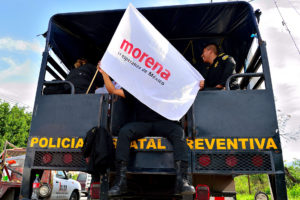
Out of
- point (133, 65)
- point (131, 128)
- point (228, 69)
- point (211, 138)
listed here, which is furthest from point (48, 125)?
point (228, 69)

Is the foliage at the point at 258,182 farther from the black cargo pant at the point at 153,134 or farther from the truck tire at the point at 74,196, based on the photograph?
the black cargo pant at the point at 153,134

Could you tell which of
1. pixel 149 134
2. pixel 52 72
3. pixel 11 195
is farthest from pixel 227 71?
pixel 11 195

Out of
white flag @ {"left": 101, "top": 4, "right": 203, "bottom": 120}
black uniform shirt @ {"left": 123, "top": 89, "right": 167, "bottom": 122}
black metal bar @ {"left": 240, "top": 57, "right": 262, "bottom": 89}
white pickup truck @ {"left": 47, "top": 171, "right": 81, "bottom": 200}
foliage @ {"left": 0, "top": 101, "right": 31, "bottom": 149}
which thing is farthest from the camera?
foliage @ {"left": 0, "top": 101, "right": 31, "bottom": 149}

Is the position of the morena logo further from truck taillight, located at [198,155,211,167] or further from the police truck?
truck taillight, located at [198,155,211,167]

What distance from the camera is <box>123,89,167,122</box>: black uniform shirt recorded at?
338cm

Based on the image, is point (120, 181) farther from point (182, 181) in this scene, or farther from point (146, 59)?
point (146, 59)

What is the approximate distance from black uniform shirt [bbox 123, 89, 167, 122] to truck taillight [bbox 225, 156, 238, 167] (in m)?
0.96

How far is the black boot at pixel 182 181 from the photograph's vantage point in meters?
2.66

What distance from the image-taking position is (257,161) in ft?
9.28

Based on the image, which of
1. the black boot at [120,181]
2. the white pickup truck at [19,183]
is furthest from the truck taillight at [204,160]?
the white pickup truck at [19,183]

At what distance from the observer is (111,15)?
3906mm

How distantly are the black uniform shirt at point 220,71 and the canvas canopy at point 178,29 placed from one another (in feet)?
1.90

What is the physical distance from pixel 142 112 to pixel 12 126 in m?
31.2

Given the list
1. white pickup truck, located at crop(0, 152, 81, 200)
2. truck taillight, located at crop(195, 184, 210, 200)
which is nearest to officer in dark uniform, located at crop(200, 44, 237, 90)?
truck taillight, located at crop(195, 184, 210, 200)
